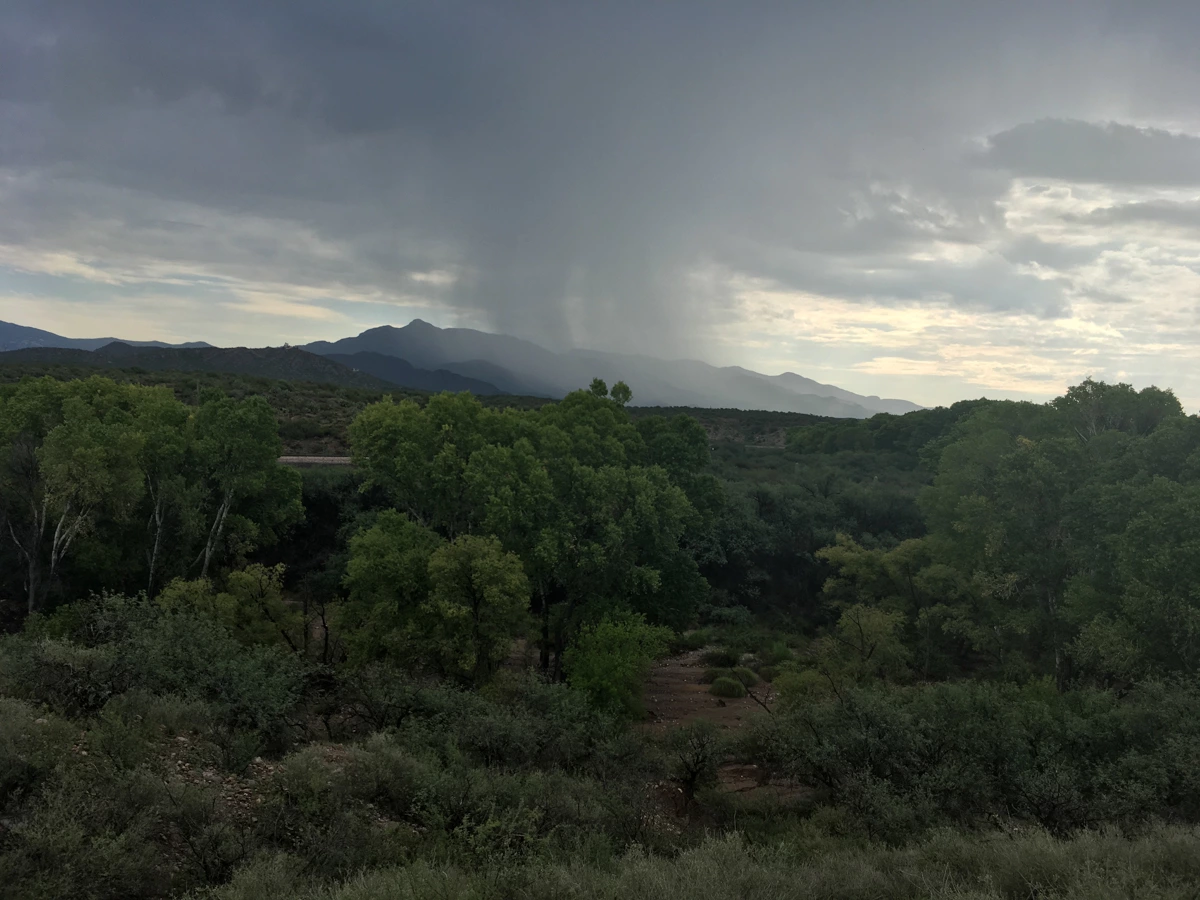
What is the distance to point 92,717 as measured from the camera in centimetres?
1002

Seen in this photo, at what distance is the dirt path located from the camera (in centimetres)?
1923

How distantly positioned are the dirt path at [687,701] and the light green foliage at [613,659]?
2230 millimetres

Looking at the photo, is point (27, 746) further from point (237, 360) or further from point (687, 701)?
point (237, 360)

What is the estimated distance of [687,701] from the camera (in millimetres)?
21109

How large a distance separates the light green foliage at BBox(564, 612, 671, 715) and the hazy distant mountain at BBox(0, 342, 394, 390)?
77.8 m

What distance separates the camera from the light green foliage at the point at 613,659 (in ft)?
52.3

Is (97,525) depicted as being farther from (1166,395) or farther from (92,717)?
(1166,395)

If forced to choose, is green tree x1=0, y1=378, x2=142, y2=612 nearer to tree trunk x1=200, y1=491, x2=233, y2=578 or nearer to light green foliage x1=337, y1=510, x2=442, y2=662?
tree trunk x1=200, y1=491, x2=233, y2=578

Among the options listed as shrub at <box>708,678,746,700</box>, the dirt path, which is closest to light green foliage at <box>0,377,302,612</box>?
the dirt path

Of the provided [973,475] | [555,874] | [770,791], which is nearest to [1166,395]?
[973,475]

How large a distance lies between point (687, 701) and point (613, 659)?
629 cm

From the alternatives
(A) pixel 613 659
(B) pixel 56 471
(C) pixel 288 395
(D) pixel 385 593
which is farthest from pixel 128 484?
(C) pixel 288 395

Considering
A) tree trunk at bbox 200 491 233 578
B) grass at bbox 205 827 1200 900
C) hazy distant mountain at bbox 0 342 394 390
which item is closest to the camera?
grass at bbox 205 827 1200 900

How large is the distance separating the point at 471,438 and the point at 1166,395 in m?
24.7
